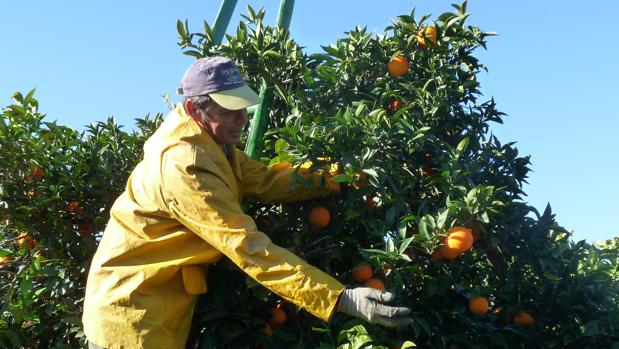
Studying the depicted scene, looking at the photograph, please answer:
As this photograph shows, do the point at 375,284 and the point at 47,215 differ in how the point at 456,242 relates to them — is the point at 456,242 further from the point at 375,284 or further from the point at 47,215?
the point at 47,215

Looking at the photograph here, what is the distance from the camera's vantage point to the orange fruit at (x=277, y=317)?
9.71ft

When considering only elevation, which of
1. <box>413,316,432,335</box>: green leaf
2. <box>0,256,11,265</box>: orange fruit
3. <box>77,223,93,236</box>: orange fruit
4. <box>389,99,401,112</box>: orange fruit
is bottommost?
<box>0,256,11,265</box>: orange fruit

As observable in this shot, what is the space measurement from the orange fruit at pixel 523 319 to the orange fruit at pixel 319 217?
0.96 meters

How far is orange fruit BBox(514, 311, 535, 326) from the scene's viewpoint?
3301 mm

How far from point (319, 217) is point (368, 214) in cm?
18

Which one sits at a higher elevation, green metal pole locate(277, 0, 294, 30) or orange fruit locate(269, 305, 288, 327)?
green metal pole locate(277, 0, 294, 30)

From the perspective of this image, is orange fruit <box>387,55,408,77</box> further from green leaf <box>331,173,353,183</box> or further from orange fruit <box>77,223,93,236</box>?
orange fruit <box>77,223,93,236</box>

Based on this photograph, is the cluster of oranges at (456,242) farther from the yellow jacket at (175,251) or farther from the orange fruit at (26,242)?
the orange fruit at (26,242)

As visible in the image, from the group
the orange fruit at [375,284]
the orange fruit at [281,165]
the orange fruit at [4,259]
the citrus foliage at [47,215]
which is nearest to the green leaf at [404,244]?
the orange fruit at [375,284]

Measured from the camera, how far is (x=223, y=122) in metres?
2.78

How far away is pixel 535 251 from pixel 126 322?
159 centimetres

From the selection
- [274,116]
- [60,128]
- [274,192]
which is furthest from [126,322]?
[60,128]

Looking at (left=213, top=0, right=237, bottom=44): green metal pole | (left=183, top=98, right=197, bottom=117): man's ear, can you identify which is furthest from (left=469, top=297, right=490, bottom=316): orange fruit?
(left=213, top=0, right=237, bottom=44): green metal pole

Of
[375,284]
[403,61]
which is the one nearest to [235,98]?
[375,284]
